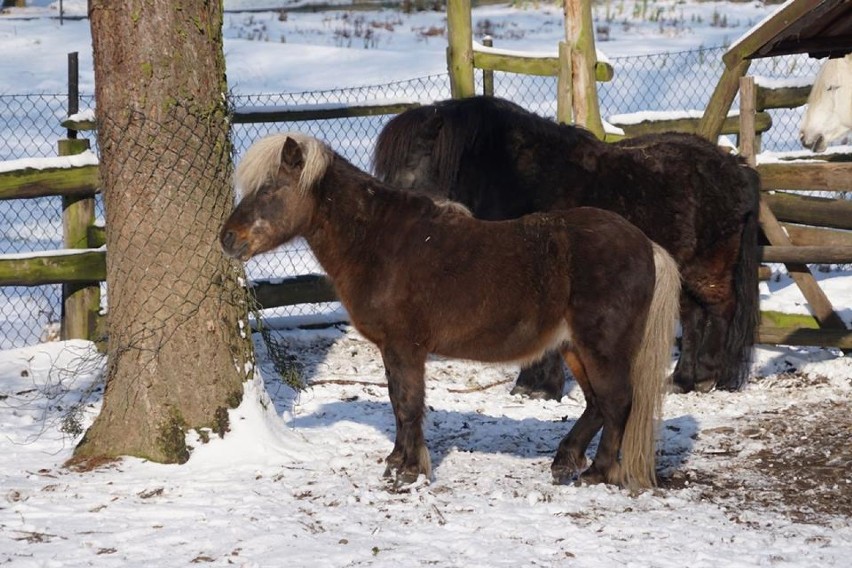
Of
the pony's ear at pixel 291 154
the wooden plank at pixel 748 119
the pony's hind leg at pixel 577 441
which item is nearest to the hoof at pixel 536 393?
the pony's hind leg at pixel 577 441

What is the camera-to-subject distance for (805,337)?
27.9 feet

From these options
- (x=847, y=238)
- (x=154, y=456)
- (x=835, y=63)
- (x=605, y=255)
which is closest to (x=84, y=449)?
(x=154, y=456)

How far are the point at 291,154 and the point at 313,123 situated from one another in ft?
41.9

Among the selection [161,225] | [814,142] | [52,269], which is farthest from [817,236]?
[52,269]

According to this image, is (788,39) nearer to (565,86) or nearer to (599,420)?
(565,86)

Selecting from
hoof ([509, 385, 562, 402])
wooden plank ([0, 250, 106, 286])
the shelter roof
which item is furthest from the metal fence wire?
the shelter roof

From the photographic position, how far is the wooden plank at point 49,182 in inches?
330

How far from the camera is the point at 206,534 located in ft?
15.2

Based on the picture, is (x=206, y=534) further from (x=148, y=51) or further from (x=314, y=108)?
(x=314, y=108)

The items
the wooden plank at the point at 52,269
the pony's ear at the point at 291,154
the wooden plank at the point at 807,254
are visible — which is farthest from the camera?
the wooden plank at the point at 52,269

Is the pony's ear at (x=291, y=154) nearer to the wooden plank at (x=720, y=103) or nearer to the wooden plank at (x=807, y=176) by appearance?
the wooden plank at (x=720, y=103)

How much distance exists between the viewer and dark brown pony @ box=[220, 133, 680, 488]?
537 cm

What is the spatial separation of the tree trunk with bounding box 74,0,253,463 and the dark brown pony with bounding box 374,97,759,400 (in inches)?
89.9

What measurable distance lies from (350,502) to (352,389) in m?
2.67
